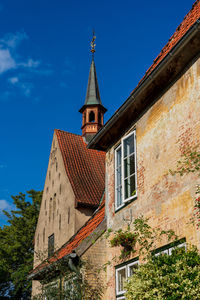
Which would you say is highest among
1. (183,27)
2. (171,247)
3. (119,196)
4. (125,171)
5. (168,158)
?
(183,27)

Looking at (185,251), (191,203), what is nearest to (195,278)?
(185,251)

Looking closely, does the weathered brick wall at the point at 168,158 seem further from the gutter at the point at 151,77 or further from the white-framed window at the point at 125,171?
the gutter at the point at 151,77

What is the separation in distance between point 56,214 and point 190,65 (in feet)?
45.5

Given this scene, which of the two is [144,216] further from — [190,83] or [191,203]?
[190,83]

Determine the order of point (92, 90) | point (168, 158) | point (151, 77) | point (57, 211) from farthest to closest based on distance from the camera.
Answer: point (92, 90) < point (57, 211) < point (151, 77) < point (168, 158)

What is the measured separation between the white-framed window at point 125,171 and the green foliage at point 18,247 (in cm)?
1994

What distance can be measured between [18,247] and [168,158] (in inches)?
983

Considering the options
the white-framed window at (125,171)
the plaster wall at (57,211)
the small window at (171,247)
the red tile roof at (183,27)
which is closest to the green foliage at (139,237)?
the small window at (171,247)

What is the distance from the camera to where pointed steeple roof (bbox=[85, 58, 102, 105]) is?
29.8m

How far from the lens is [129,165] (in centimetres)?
1116

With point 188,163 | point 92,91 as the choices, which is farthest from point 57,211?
point 188,163

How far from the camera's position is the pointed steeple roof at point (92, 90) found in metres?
29.8

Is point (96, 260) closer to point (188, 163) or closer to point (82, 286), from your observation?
point (82, 286)

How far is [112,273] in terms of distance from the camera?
10.9 m
